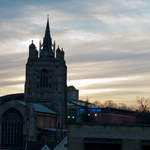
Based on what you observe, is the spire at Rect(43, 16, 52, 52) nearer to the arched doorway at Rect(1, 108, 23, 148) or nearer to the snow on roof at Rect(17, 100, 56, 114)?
the snow on roof at Rect(17, 100, 56, 114)

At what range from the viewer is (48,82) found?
130625 mm

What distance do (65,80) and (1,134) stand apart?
29933mm

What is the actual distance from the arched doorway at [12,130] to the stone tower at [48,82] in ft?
44.7

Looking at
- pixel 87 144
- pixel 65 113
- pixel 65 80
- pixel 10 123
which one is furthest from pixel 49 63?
pixel 87 144

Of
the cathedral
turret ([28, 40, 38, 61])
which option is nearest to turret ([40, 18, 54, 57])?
the cathedral

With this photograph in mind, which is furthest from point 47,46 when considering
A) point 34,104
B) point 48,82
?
point 34,104

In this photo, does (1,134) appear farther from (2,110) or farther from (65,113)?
(65,113)

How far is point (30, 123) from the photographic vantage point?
111 metres

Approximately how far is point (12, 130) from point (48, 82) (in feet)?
73.9

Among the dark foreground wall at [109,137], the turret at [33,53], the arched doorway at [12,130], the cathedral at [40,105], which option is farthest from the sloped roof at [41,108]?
the dark foreground wall at [109,137]

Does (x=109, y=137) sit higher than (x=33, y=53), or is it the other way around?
(x=33, y=53)

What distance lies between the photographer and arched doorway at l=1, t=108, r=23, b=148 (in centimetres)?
11381

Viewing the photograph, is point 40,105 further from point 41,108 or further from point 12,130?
point 12,130

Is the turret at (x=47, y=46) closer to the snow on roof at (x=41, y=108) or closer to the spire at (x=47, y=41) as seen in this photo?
the spire at (x=47, y=41)
